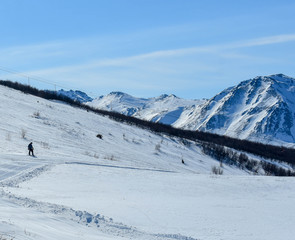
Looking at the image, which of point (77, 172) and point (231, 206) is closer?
point (231, 206)

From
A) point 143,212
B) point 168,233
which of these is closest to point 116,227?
point 168,233

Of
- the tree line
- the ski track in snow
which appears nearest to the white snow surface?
the ski track in snow

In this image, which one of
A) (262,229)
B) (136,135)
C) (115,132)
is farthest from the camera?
(136,135)

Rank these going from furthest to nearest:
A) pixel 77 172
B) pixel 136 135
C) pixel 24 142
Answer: pixel 136 135 → pixel 24 142 → pixel 77 172

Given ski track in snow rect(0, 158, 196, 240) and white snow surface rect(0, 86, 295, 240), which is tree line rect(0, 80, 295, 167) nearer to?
white snow surface rect(0, 86, 295, 240)

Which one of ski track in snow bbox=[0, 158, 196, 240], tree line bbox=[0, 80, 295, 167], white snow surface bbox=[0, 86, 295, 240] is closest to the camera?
white snow surface bbox=[0, 86, 295, 240]

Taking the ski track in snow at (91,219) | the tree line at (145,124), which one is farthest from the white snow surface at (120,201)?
the tree line at (145,124)

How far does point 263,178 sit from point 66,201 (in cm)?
1377

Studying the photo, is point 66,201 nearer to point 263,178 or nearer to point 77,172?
point 77,172

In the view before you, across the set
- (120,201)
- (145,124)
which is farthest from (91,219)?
(145,124)

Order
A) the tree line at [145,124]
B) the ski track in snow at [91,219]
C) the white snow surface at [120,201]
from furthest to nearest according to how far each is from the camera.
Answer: the tree line at [145,124] < the ski track in snow at [91,219] < the white snow surface at [120,201]

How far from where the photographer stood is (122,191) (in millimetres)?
18500

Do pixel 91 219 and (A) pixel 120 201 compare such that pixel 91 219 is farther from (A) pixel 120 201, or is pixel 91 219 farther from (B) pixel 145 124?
(B) pixel 145 124

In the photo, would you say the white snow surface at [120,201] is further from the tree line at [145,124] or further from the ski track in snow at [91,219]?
the tree line at [145,124]
